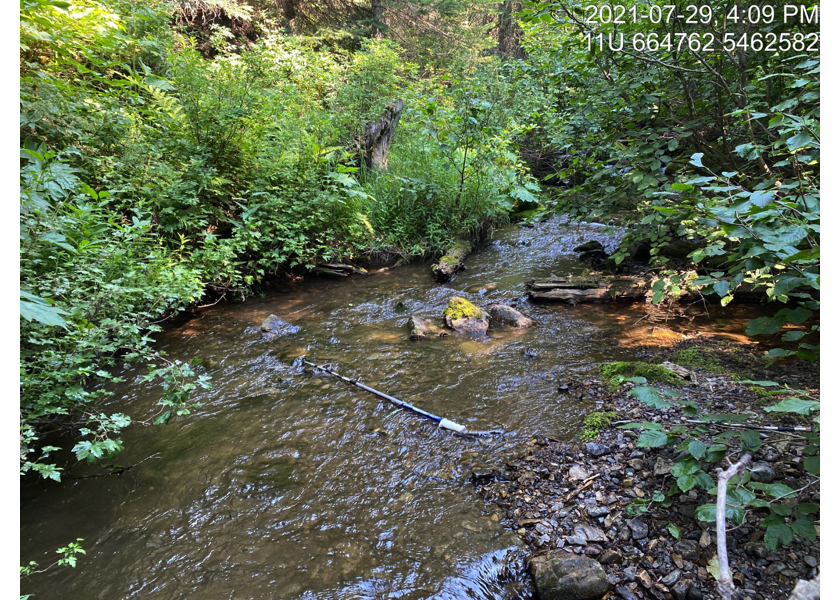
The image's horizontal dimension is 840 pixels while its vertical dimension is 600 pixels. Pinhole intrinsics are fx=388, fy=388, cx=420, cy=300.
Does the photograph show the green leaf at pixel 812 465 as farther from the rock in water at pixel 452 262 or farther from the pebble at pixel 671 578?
the rock in water at pixel 452 262

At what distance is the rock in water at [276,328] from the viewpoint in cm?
577

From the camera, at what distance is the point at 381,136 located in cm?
984

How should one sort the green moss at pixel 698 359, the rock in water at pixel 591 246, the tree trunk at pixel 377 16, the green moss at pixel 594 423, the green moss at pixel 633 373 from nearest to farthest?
the green moss at pixel 594 423 → the green moss at pixel 633 373 → the green moss at pixel 698 359 → the rock in water at pixel 591 246 → the tree trunk at pixel 377 16

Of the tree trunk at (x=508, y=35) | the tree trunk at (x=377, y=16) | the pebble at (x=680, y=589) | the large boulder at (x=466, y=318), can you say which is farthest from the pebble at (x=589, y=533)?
the tree trunk at (x=508, y=35)

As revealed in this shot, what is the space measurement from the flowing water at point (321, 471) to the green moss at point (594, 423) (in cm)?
11

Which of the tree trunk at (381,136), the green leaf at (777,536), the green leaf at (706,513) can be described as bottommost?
the green leaf at (706,513)

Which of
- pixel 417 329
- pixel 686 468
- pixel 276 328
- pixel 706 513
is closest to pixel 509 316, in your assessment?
pixel 417 329

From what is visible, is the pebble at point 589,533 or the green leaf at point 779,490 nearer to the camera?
the green leaf at point 779,490

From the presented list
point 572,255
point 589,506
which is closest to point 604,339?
point 589,506

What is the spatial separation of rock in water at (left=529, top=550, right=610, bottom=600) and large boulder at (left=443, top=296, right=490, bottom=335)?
3.65 meters

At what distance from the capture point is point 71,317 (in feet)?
9.58

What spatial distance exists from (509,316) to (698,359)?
2457 millimetres

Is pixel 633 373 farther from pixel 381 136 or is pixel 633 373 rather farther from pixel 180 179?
pixel 381 136

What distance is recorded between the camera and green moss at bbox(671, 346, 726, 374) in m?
3.98
